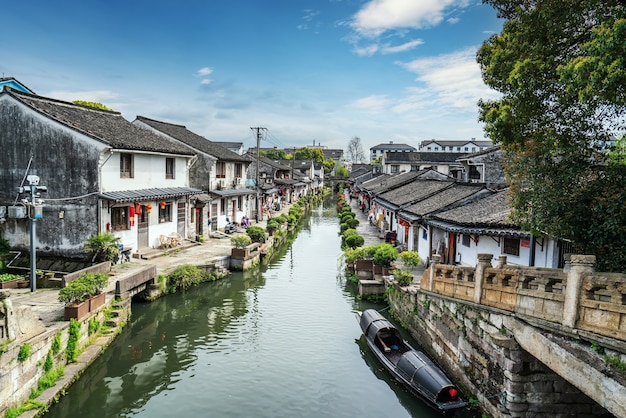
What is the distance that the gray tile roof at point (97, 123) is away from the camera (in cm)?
1953

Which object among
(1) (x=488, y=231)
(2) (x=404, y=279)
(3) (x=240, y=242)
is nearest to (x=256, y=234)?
(3) (x=240, y=242)

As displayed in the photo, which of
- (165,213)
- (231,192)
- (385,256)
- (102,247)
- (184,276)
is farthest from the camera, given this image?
(231,192)

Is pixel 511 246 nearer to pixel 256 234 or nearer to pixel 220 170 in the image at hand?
pixel 256 234

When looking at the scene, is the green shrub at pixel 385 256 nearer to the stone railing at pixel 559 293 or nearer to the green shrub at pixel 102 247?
the stone railing at pixel 559 293

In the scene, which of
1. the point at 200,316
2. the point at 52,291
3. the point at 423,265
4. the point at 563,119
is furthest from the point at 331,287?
the point at 563,119

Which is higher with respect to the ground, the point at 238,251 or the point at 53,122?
the point at 53,122

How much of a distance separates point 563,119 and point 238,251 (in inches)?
728

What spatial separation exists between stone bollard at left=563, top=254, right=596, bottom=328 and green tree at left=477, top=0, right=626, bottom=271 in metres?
2.15

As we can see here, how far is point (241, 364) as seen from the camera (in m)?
14.1

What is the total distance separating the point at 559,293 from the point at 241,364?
9534mm

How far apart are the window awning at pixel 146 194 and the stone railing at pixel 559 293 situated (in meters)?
15.5

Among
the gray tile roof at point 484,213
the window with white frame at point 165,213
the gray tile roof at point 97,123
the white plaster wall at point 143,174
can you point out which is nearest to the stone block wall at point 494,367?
the gray tile roof at point 484,213

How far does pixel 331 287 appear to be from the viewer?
23.3 meters

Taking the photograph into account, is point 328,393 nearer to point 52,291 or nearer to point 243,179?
point 52,291
